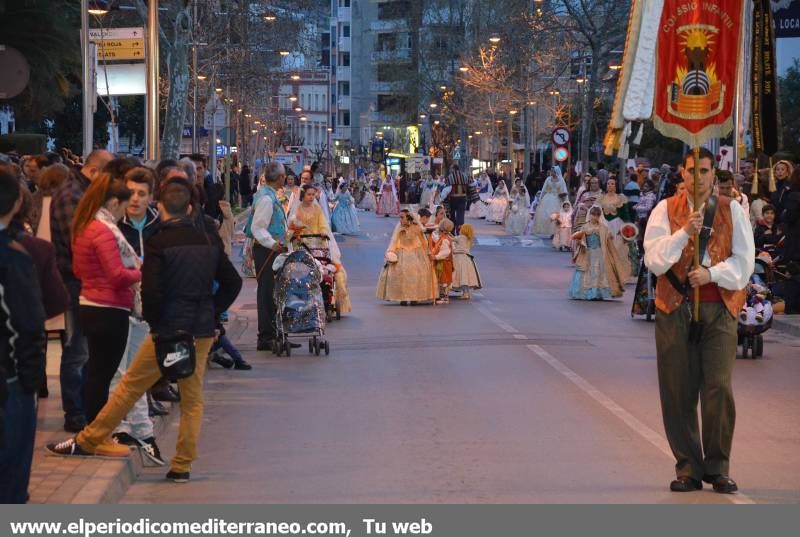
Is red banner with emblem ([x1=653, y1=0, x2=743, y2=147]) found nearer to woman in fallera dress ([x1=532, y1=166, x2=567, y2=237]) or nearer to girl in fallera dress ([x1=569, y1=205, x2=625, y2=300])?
girl in fallera dress ([x1=569, y1=205, x2=625, y2=300])

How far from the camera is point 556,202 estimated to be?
45.5m

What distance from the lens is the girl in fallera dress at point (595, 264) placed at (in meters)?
24.4

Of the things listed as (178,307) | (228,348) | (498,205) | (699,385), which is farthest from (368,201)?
(699,385)

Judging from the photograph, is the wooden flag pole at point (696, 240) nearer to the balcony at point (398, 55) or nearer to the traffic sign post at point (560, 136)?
the traffic sign post at point (560, 136)

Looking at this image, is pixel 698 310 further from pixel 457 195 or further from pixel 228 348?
pixel 457 195

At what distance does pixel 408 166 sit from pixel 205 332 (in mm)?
84498

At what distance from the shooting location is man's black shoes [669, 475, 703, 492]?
931 cm

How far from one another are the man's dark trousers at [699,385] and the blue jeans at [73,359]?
394 cm

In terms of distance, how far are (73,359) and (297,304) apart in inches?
217

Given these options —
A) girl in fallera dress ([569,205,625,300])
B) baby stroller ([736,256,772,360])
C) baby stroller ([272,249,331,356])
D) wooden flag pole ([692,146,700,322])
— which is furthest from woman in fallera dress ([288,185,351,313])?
wooden flag pole ([692,146,700,322])

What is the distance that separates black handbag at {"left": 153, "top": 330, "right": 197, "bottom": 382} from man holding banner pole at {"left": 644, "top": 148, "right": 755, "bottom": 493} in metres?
2.68

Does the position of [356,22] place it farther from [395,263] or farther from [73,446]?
[73,446]

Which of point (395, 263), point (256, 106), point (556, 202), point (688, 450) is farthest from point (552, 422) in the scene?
point (256, 106)

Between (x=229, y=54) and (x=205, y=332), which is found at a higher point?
(x=229, y=54)
